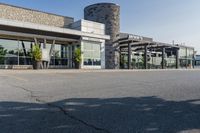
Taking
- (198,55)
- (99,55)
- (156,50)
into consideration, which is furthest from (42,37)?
(198,55)

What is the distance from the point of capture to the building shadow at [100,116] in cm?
443

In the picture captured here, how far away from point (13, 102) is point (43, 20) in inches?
1248

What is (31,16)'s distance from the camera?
3553 centimetres

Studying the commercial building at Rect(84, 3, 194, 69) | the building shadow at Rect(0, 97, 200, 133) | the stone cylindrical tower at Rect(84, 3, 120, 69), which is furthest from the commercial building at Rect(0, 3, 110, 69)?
the building shadow at Rect(0, 97, 200, 133)

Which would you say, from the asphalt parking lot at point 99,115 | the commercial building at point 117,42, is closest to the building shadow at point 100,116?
the asphalt parking lot at point 99,115

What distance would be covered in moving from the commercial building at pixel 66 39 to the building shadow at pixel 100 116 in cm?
2284

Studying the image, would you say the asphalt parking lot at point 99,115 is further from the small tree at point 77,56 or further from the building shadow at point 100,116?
the small tree at point 77,56

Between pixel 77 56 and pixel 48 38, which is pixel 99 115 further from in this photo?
pixel 48 38

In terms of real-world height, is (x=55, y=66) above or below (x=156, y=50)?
below

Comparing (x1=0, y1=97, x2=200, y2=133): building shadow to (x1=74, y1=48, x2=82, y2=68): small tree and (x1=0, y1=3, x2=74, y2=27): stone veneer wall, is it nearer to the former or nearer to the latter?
(x1=74, y1=48, x2=82, y2=68): small tree

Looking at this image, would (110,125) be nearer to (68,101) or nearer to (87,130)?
(87,130)

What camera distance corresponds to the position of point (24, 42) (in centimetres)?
3097

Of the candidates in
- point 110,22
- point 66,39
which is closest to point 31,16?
point 66,39

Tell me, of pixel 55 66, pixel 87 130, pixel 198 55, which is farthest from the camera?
pixel 198 55
